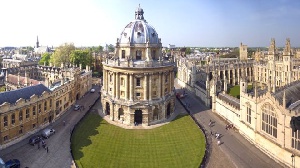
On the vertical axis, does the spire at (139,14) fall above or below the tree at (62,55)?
above

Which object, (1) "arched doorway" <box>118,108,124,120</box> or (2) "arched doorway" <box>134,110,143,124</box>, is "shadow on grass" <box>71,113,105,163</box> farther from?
(2) "arched doorway" <box>134,110,143,124</box>

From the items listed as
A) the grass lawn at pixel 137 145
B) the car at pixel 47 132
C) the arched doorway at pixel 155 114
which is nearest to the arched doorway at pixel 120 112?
the grass lawn at pixel 137 145

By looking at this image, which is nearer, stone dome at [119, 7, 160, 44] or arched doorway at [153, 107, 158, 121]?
arched doorway at [153, 107, 158, 121]

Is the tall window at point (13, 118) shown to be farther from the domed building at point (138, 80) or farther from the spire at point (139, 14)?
the spire at point (139, 14)

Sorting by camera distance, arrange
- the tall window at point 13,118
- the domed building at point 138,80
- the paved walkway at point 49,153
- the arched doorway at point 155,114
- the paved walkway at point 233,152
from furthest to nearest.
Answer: the arched doorway at point 155,114 → the domed building at point 138,80 → the tall window at point 13,118 → the paved walkway at point 49,153 → the paved walkway at point 233,152

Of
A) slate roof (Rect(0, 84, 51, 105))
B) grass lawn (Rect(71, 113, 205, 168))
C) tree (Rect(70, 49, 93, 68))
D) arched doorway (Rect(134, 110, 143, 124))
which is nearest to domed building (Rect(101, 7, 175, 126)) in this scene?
arched doorway (Rect(134, 110, 143, 124))

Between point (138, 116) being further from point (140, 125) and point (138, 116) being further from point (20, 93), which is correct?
point (20, 93)

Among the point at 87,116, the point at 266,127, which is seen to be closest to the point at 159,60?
the point at 87,116
